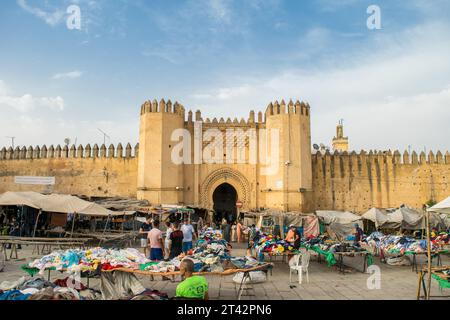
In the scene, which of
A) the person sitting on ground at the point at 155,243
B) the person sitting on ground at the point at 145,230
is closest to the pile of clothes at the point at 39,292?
the person sitting on ground at the point at 155,243

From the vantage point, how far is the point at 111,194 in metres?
23.1

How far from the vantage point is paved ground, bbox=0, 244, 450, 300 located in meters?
6.61

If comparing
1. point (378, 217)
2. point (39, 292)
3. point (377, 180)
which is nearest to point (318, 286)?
point (39, 292)

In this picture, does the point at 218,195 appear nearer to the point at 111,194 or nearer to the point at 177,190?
the point at 177,190

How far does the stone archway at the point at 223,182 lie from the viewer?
21.7 meters

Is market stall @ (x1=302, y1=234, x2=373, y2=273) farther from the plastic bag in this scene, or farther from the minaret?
the minaret

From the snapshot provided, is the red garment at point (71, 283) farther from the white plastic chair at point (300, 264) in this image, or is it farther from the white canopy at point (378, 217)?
the white canopy at point (378, 217)

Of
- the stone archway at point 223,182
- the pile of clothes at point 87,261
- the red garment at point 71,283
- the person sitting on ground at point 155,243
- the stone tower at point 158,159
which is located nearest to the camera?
the red garment at point 71,283

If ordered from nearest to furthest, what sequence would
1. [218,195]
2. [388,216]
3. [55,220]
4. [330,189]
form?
[55,220], [388,216], [330,189], [218,195]

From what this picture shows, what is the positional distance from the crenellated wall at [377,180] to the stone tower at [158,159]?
8.25 metres

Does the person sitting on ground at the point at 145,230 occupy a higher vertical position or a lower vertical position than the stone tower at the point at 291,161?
lower
